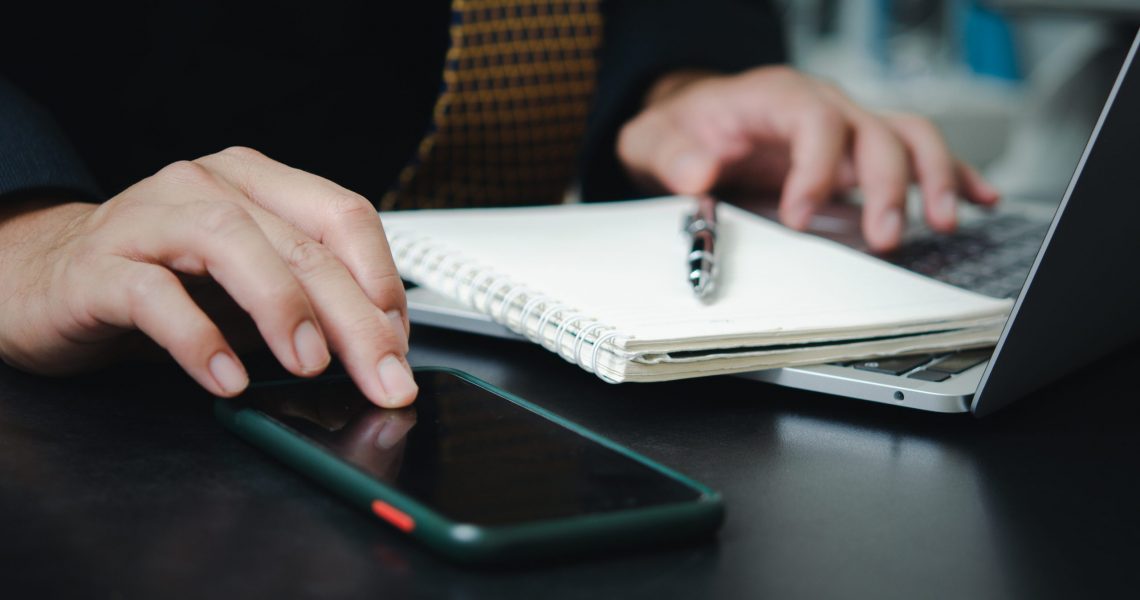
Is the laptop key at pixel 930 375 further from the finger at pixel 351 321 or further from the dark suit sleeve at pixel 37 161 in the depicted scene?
the dark suit sleeve at pixel 37 161

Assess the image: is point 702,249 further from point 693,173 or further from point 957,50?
point 957,50

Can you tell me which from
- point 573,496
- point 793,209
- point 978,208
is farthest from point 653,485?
point 978,208

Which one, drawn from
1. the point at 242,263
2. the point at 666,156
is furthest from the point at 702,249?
the point at 666,156

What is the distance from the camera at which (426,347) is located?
18.8 inches

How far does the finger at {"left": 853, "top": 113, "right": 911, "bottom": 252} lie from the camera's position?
0.68 meters

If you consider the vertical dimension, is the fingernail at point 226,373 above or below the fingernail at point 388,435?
above

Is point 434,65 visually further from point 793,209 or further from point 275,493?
point 275,493

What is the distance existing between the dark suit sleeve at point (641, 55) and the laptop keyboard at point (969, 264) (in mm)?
315

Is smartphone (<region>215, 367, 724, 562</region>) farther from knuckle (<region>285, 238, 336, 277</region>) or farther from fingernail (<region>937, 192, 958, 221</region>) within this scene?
fingernail (<region>937, 192, 958, 221</region>)

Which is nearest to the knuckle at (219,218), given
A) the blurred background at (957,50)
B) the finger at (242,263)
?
the finger at (242,263)

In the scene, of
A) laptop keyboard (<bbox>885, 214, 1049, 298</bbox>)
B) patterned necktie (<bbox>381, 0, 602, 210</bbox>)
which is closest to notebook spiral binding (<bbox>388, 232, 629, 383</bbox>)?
laptop keyboard (<bbox>885, 214, 1049, 298</bbox>)

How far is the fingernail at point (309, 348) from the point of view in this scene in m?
0.35

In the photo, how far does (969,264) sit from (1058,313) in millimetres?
257

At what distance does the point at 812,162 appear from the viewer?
73cm
